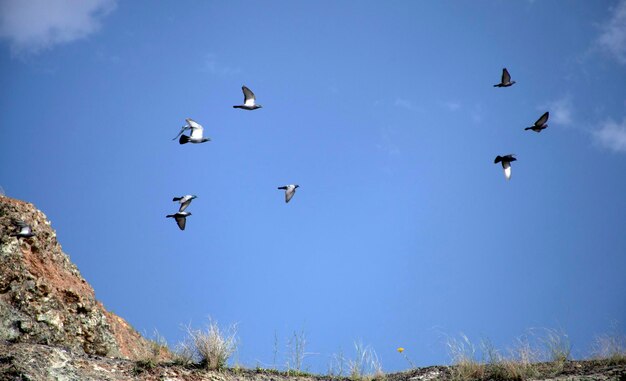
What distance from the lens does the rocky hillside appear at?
10008 mm

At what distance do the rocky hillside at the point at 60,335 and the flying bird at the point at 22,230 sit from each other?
3.9 inches

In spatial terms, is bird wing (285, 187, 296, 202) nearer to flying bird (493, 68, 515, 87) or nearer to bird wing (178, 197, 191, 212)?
bird wing (178, 197, 191, 212)

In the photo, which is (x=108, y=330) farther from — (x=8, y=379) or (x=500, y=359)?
(x=500, y=359)

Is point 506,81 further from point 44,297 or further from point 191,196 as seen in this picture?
point 44,297

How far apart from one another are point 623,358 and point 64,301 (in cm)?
1092

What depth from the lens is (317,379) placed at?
12.1m

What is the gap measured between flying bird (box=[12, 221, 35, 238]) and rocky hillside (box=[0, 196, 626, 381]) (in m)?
0.10

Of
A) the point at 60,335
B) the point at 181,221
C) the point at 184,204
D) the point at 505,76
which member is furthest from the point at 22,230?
the point at 505,76

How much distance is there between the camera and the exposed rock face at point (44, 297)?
11.7 m

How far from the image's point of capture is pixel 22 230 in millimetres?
12719

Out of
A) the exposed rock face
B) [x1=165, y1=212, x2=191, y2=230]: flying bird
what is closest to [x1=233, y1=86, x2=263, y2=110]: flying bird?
[x1=165, y1=212, x2=191, y2=230]: flying bird

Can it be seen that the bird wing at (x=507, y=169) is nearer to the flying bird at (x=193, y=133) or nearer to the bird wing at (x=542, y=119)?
the bird wing at (x=542, y=119)

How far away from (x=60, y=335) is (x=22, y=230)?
2.27 meters

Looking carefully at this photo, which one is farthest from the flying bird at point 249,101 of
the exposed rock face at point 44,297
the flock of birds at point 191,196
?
the exposed rock face at point 44,297
